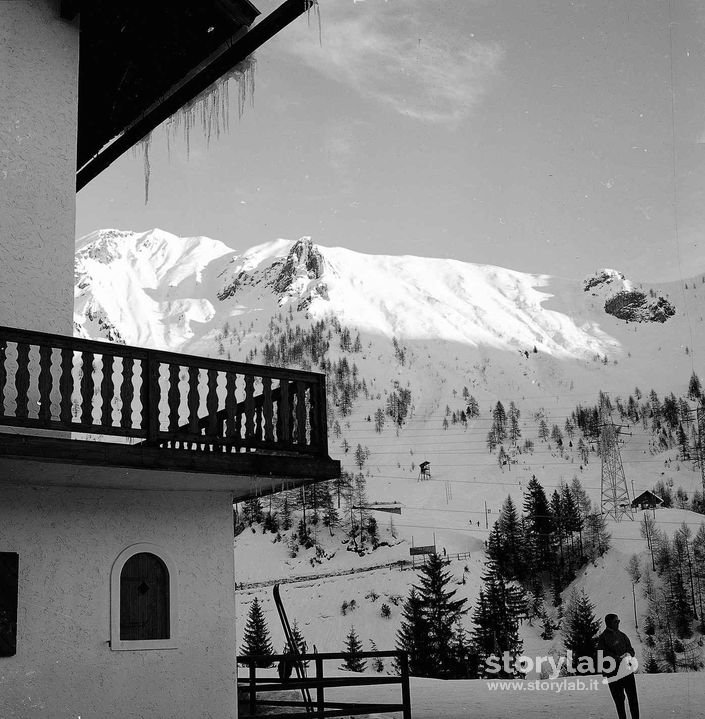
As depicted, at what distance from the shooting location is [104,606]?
28.2ft

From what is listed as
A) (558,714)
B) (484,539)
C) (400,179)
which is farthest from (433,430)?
(558,714)

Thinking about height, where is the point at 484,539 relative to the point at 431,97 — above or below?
below

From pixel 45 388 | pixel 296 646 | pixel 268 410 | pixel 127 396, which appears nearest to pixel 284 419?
pixel 268 410

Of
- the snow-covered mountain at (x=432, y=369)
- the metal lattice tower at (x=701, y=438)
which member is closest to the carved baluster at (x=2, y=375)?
the snow-covered mountain at (x=432, y=369)

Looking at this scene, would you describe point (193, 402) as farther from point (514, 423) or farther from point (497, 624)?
point (514, 423)

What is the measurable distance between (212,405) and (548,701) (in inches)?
366

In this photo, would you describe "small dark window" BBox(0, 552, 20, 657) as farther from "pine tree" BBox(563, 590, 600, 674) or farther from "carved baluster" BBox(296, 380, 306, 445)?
"pine tree" BBox(563, 590, 600, 674)

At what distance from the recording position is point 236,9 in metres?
10.2

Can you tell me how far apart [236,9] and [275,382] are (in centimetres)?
441

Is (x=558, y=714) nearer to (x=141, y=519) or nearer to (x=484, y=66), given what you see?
(x=141, y=519)

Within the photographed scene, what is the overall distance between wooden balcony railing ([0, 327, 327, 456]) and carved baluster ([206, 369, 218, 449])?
0.01 metres

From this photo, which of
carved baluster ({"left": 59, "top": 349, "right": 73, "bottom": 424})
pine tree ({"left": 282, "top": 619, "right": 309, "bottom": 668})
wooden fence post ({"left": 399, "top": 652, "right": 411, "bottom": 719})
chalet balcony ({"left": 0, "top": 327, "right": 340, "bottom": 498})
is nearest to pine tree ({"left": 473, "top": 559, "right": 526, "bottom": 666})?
pine tree ({"left": 282, "top": 619, "right": 309, "bottom": 668})

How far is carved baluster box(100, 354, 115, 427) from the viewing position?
7.91 metres

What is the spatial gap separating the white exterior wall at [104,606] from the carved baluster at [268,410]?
3.72 feet
